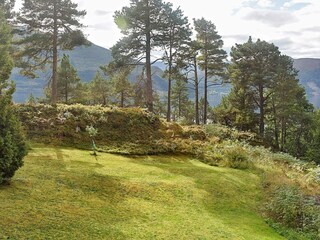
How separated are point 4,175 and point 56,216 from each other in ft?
7.94

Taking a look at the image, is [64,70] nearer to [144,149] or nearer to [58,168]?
[144,149]

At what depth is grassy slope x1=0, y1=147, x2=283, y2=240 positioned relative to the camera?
739 cm

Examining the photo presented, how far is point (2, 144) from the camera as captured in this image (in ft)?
28.2

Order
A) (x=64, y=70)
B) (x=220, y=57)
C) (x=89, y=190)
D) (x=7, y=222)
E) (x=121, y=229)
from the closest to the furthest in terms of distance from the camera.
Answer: (x=7, y=222), (x=121, y=229), (x=89, y=190), (x=220, y=57), (x=64, y=70)

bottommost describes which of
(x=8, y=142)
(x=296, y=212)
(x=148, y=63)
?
(x=296, y=212)

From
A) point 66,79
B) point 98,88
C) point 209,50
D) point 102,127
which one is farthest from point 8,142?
point 98,88

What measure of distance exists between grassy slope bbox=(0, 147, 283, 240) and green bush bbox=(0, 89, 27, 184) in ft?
1.70

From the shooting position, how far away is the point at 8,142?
8836 mm

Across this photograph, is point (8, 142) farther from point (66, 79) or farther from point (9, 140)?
point (66, 79)

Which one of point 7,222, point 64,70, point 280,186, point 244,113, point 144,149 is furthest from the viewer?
point 64,70

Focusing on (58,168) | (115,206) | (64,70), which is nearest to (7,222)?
(115,206)

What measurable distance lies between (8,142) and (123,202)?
3453 mm

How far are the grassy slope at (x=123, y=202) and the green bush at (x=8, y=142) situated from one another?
0.52 meters

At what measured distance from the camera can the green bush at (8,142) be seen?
8.79 m
